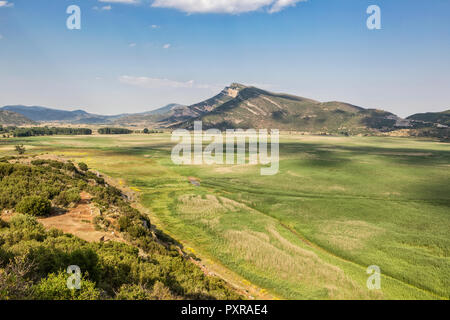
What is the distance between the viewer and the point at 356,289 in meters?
18.6

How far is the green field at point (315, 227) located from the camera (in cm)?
1977

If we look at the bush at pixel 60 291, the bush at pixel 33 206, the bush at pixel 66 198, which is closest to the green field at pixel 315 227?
the bush at pixel 66 198

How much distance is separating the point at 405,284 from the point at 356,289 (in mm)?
4397

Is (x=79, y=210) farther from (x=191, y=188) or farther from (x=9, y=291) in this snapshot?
(x=191, y=188)

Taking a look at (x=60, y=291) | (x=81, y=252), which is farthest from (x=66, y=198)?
(x=60, y=291)

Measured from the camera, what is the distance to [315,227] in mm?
29797

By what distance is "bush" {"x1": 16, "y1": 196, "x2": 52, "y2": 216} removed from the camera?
65.0 feet

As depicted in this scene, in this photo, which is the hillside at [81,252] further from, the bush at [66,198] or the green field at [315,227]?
the green field at [315,227]

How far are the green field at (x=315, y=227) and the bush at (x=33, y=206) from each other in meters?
12.6

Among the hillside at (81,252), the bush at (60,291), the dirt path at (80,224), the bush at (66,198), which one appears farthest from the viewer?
the bush at (66,198)

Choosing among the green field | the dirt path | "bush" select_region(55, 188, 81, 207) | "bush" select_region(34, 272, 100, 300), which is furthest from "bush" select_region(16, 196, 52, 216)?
"bush" select_region(34, 272, 100, 300)

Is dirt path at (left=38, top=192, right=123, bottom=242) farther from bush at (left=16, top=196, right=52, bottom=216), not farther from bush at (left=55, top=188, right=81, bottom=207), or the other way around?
bush at (left=55, top=188, right=81, bottom=207)

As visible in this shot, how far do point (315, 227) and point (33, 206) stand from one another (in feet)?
97.1
